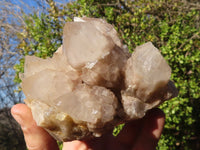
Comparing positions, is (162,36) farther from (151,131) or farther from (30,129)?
(30,129)

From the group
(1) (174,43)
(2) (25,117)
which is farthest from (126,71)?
(1) (174,43)

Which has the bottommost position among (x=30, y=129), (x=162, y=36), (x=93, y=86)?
(x=162, y=36)

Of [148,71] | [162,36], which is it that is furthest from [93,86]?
[162,36]

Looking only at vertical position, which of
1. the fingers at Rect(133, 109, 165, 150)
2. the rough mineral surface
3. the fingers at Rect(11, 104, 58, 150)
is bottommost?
the fingers at Rect(133, 109, 165, 150)

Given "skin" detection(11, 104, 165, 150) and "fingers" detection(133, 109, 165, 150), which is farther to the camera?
"fingers" detection(133, 109, 165, 150)

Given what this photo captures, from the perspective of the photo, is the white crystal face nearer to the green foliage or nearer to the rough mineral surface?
the rough mineral surface

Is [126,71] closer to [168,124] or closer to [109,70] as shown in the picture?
[109,70]

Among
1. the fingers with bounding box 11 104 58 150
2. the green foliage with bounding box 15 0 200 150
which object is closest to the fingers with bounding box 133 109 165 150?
the fingers with bounding box 11 104 58 150
